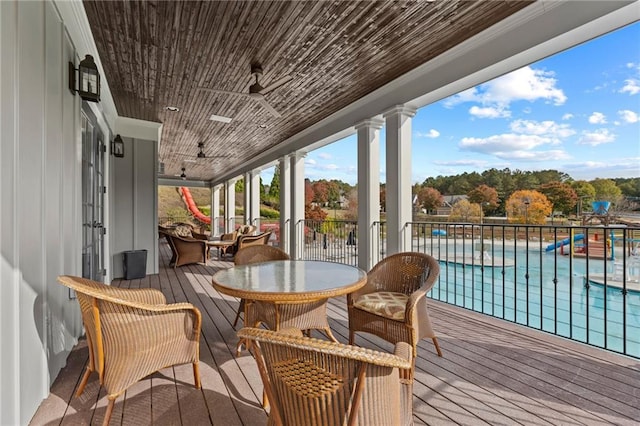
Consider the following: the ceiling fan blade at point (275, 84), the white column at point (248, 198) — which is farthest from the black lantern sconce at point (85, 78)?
the white column at point (248, 198)

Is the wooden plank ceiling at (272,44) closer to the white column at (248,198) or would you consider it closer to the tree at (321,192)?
the white column at (248,198)

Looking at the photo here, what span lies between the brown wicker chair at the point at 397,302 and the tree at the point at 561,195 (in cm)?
1187

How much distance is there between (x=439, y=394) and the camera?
191 cm

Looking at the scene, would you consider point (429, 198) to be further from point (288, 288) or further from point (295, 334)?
point (295, 334)

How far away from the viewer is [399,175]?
4.01 metres

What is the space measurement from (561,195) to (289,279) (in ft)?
45.3

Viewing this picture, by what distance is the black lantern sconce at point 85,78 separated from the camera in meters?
2.47

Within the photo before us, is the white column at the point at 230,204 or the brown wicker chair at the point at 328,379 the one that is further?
the white column at the point at 230,204

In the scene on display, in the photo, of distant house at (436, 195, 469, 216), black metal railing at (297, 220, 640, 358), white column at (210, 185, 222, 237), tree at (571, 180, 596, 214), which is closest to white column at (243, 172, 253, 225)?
black metal railing at (297, 220, 640, 358)

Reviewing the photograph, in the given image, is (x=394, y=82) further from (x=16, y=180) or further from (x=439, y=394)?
(x=16, y=180)

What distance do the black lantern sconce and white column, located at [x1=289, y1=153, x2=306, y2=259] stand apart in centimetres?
429

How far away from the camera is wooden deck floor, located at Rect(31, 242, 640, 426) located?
5.56 ft

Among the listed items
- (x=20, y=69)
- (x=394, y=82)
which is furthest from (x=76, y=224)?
(x=394, y=82)

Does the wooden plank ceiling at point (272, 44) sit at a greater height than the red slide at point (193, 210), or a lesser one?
greater
